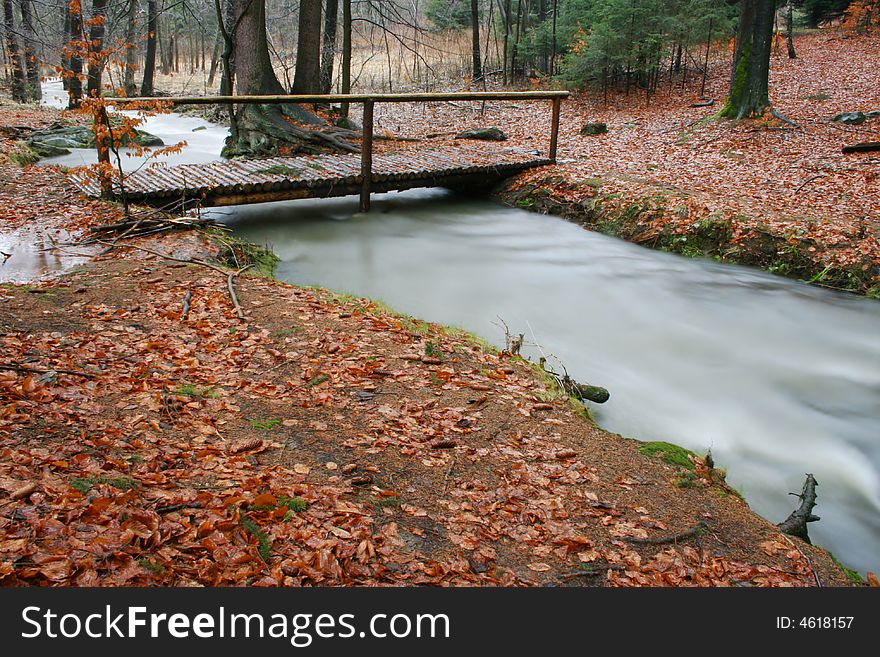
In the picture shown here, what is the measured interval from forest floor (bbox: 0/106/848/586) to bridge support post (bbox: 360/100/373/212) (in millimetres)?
5573

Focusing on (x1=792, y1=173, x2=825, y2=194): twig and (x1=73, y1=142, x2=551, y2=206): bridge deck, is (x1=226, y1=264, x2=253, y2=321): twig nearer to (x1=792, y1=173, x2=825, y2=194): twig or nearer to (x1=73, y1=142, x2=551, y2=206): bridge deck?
(x1=73, y1=142, x2=551, y2=206): bridge deck

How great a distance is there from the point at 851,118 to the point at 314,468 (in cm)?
1612

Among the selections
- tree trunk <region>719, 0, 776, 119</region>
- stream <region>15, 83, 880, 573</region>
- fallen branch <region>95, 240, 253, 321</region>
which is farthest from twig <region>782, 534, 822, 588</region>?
tree trunk <region>719, 0, 776, 119</region>

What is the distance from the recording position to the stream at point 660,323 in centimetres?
573

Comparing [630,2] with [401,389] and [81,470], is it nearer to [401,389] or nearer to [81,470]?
[401,389]

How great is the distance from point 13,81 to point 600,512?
92.9 feet

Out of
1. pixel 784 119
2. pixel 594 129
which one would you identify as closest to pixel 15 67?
pixel 594 129

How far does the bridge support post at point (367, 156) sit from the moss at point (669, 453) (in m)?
7.80

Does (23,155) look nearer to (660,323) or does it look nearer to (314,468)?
(660,323)

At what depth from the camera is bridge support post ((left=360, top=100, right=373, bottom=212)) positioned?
11.3 m

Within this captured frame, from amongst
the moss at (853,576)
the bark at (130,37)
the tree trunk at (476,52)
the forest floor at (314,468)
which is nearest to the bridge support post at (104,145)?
the bark at (130,37)

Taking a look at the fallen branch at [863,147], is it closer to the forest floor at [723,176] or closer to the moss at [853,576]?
the forest floor at [723,176]

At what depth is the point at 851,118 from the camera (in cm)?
1543

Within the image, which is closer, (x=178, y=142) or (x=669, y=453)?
(x=669, y=453)
